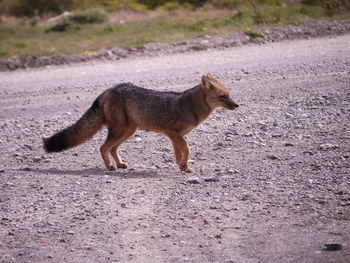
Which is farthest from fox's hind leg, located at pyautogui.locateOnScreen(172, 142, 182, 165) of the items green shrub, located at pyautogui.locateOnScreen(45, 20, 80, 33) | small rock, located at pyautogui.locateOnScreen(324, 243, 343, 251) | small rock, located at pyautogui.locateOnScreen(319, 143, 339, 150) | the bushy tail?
green shrub, located at pyautogui.locateOnScreen(45, 20, 80, 33)

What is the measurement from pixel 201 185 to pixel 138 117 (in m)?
1.53

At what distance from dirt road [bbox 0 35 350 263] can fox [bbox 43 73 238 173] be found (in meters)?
0.32

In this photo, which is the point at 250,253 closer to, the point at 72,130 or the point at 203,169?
the point at 203,169

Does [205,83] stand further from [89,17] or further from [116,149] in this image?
[89,17]

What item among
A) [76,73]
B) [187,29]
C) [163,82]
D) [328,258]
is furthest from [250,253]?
[187,29]

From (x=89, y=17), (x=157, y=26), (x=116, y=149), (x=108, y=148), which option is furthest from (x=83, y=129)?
(x=89, y=17)

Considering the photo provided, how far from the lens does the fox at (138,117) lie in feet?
28.6

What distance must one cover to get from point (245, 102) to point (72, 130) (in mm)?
3933

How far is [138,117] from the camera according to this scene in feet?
29.0

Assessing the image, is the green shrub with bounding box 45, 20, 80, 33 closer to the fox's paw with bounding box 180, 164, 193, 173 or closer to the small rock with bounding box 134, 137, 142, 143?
the small rock with bounding box 134, 137, 142, 143


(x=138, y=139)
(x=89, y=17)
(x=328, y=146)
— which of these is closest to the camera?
(x=328, y=146)

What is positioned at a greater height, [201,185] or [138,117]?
[138,117]

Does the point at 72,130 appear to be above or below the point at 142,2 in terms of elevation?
above

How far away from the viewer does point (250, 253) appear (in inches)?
234
